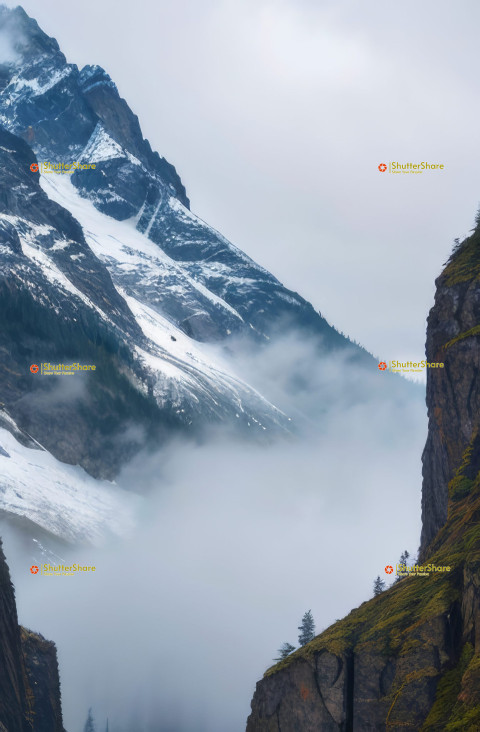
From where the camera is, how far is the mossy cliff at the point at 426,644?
57.3 metres

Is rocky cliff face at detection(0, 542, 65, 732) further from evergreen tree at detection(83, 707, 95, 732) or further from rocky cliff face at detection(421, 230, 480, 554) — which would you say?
evergreen tree at detection(83, 707, 95, 732)

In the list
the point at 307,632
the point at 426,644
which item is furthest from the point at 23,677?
the point at 307,632

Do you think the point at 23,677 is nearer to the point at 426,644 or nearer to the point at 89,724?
the point at 426,644

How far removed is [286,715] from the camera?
6781cm

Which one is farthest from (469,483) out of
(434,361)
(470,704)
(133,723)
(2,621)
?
(133,723)

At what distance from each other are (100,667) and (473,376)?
140 m

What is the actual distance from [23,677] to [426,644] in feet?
134

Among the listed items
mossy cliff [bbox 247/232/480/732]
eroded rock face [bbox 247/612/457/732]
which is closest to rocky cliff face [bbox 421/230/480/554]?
mossy cliff [bbox 247/232/480/732]

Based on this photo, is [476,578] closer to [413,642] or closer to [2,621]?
[413,642]

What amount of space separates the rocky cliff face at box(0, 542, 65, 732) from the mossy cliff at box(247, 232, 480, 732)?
18.9 meters

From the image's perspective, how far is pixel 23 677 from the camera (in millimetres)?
86625

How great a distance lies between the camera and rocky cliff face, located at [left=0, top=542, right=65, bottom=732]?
3088 inches

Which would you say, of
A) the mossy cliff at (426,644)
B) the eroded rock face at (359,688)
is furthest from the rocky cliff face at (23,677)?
the mossy cliff at (426,644)

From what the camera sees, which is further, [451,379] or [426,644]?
[451,379]
